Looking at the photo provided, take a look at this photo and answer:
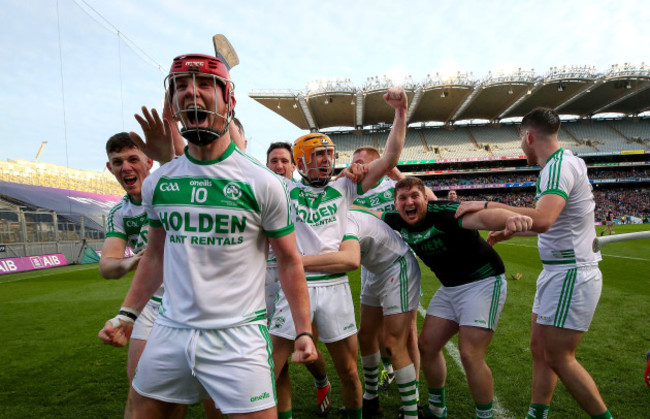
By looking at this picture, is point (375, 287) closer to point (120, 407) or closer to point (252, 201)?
point (252, 201)

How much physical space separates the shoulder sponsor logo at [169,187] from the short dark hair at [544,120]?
2.72m

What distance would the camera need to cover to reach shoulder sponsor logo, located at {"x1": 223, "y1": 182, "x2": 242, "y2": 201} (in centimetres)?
192

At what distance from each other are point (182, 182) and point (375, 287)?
253cm

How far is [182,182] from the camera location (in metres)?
1.97

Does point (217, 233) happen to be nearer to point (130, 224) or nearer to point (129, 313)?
point (129, 313)

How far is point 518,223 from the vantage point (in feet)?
8.51

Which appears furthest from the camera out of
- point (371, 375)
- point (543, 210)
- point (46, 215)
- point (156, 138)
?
point (46, 215)

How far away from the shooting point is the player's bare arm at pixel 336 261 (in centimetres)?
304

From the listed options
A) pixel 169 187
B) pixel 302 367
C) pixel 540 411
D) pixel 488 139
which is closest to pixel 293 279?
pixel 169 187

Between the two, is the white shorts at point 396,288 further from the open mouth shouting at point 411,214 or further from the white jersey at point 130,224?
the white jersey at point 130,224

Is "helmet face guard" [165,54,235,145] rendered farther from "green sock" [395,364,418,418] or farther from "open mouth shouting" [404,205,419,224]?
"green sock" [395,364,418,418]

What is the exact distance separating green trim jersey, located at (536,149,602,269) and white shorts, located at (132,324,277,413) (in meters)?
2.42

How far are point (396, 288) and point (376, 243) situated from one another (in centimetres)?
46

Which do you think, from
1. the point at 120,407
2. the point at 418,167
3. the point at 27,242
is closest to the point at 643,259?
the point at 120,407
